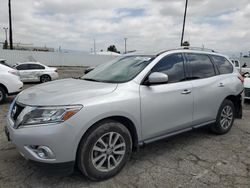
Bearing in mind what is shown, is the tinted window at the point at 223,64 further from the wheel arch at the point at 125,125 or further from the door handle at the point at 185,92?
the wheel arch at the point at 125,125

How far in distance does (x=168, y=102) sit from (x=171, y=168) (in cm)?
96

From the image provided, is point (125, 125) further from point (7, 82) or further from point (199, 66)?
point (7, 82)

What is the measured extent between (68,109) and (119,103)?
0.66 meters

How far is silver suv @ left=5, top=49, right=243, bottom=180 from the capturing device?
266cm

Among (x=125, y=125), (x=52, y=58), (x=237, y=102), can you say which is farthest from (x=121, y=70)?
(x=52, y=58)

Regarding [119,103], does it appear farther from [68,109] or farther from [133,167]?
[133,167]

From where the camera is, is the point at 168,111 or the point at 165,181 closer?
the point at 165,181

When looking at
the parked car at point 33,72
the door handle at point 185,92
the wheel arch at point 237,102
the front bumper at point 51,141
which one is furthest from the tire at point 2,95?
the wheel arch at point 237,102

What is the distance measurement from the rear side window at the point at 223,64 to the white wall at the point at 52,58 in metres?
28.6

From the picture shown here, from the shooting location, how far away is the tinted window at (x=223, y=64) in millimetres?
4773

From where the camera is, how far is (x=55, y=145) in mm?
2617

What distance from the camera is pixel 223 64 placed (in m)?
4.93

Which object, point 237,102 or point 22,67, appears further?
point 22,67

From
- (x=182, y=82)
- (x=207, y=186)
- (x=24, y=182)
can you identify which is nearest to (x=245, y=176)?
(x=207, y=186)
